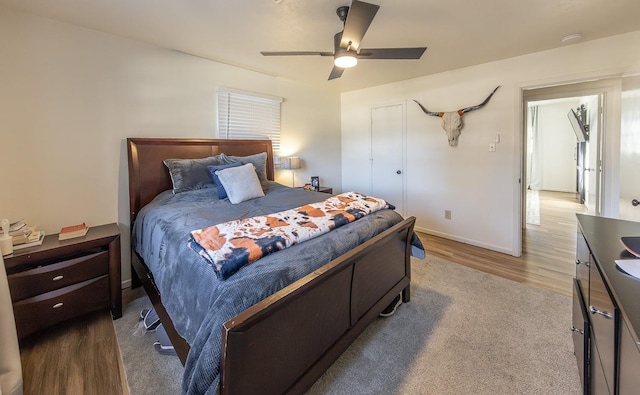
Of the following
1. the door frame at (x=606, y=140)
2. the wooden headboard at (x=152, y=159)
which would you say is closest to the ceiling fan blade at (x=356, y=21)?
the wooden headboard at (x=152, y=159)

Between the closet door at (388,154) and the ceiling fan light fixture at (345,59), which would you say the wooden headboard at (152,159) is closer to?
the ceiling fan light fixture at (345,59)

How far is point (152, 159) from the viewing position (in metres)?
2.72

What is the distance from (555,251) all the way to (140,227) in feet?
15.7

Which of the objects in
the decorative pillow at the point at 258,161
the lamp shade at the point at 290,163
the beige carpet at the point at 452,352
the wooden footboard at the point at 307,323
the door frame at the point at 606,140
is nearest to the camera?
the wooden footboard at the point at 307,323

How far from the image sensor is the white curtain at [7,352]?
134 cm

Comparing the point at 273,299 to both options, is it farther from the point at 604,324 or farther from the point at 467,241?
the point at 467,241

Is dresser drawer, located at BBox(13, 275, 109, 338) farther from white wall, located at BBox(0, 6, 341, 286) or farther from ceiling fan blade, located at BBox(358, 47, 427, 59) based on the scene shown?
ceiling fan blade, located at BBox(358, 47, 427, 59)

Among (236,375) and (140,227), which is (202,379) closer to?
(236,375)

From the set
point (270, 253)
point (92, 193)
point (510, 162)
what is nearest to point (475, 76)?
point (510, 162)

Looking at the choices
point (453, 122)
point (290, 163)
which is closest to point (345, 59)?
point (290, 163)

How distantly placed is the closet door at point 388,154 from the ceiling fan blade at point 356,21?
248 cm

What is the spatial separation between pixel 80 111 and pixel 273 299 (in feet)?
8.61

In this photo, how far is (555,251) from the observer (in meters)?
3.40

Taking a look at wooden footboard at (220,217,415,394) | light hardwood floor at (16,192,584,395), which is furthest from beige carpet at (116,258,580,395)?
wooden footboard at (220,217,415,394)
